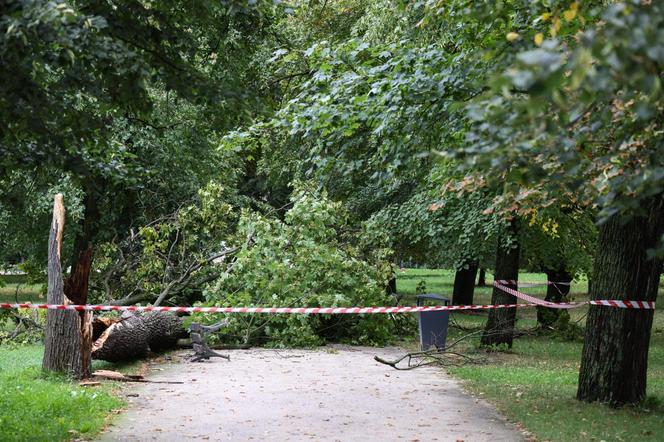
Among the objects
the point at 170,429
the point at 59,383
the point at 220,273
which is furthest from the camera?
the point at 220,273

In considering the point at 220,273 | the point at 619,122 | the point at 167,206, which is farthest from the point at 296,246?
the point at 619,122

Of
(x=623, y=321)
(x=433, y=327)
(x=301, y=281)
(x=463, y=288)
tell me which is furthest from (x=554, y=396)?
(x=463, y=288)

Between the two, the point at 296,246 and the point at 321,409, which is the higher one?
the point at 296,246

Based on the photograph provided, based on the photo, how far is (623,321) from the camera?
9039 millimetres

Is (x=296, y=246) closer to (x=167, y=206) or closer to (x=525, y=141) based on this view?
(x=167, y=206)

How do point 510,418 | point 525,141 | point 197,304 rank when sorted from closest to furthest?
1. point 525,141
2. point 510,418
3. point 197,304

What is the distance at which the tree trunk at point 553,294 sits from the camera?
20.4m

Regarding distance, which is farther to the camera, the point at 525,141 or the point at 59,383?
the point at 59,383

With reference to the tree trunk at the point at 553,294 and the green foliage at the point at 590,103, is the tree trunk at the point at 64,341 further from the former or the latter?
the tree trunk at the point at 553,294

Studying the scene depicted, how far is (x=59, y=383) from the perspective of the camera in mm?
10008

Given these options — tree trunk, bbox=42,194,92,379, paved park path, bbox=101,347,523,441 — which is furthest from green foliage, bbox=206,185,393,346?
tree trunk, bbox=42,194,92,379

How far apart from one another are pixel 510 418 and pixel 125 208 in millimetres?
13924

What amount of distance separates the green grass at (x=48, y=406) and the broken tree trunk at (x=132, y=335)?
4.70 feet

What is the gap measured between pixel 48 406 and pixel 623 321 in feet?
19.5
